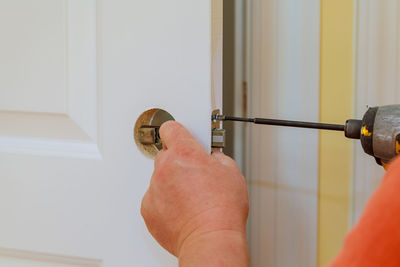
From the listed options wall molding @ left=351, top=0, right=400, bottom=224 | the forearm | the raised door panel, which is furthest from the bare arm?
wall molding @ left=351, top=0, right=400, bottom=224

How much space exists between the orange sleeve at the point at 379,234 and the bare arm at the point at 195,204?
0.94 ft

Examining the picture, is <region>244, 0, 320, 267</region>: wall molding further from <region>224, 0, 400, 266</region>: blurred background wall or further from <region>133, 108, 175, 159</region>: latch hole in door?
<region>133, 108, 175, 159</region>: latch hole in door

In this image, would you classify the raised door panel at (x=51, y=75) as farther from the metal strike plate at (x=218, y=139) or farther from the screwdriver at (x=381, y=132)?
the screwdriver at (x=381, y=132)

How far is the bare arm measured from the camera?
19.0 inches

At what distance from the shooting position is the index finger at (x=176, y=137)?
553 millimetres

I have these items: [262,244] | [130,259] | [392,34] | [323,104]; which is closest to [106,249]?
[130,259]

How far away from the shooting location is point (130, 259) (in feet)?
2.11

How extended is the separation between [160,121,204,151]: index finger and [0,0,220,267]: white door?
0.07 ft

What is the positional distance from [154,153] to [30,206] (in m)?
0.21

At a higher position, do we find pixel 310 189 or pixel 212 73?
pixel 212 73

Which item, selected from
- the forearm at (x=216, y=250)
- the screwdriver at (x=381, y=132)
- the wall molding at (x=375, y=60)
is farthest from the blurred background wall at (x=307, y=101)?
the forearm at (x=216, y=250)

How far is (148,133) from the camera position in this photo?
0.62m

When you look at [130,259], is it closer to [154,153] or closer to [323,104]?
[154,153]

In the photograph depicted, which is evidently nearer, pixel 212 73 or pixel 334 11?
pixel 212 73
